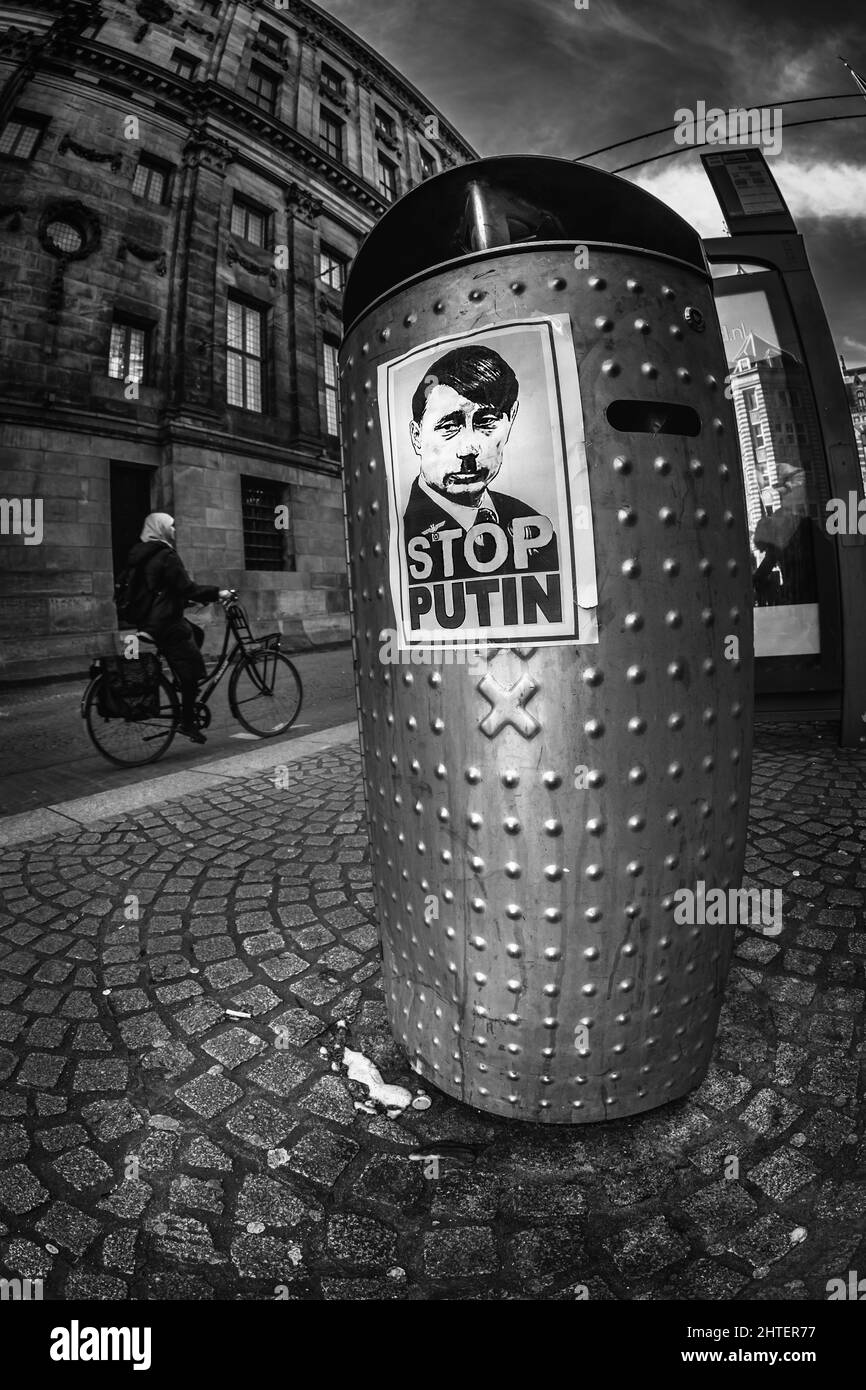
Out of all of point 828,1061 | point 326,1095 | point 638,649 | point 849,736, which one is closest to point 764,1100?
point 828,1061

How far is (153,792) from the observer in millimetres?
4340

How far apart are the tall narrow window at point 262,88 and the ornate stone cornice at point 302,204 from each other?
1686 millimetres

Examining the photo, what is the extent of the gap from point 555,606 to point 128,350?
16.5 m

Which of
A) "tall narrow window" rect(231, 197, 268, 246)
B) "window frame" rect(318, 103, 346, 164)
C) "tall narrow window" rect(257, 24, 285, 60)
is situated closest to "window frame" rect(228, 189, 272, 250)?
"tall narrow window" rect(231, 197, 268, 246)

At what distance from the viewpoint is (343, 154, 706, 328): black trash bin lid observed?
1.25 meters

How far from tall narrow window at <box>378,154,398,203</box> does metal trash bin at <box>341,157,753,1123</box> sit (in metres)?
24.6

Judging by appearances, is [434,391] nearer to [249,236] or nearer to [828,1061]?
[828,1061]

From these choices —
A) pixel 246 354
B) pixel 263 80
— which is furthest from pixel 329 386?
pixel 263 80

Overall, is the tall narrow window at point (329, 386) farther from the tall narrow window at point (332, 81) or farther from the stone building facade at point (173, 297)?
the tall narrow window at point (332, 81)

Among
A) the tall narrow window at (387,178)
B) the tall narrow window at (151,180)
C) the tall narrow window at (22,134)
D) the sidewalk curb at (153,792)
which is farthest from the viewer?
the tall narrow window at (387,178)

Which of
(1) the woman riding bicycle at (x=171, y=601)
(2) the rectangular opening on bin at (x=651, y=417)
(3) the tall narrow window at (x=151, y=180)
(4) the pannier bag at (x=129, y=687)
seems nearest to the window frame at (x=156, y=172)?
(3) the tall narrow window at (x=151, y=180)

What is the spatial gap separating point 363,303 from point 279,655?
4955 millimetres

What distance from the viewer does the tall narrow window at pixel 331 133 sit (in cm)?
1903

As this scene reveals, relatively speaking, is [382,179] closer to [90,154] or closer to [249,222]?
[249,222]
